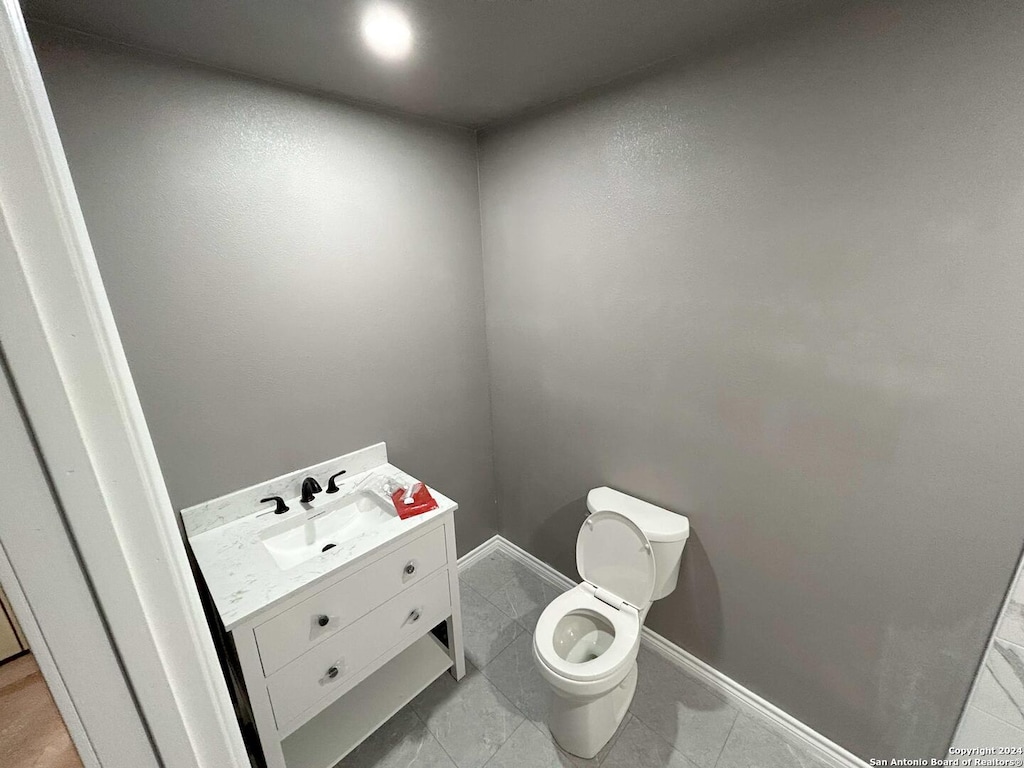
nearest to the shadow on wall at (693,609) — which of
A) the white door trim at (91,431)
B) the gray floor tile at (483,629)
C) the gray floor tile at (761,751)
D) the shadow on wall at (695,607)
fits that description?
the shadow on wall at (695,607)

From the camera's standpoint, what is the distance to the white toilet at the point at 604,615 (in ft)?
4.48

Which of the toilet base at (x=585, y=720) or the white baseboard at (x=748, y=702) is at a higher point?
the toilet base at (x=585, y=720)

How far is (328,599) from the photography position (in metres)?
1.27

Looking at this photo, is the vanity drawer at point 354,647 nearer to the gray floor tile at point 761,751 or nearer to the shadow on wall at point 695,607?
the shadow on wall at point 695,607

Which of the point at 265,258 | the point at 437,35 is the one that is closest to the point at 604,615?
the point at 265,258

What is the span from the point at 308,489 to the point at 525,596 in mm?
1272

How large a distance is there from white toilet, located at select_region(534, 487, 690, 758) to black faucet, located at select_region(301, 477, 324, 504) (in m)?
1.01

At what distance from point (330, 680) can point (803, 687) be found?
A: 5.43 ft

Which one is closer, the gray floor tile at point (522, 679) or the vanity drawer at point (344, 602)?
the vanity drawer at point (344, 602)

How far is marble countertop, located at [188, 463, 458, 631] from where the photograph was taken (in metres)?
1.16

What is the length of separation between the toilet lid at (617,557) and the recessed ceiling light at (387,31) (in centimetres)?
175

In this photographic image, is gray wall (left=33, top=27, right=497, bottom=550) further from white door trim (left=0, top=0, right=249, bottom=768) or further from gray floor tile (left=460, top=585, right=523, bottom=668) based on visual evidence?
white door trim (left=0, top=0, right=249, bottom=768)

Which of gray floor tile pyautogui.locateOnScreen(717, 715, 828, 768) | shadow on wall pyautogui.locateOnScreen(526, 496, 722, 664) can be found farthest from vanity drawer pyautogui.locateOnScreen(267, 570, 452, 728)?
gray floor tile pyautogui.locateOnScreen(717, 715, 828, 768)

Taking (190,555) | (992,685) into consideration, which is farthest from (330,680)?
(992,685)
